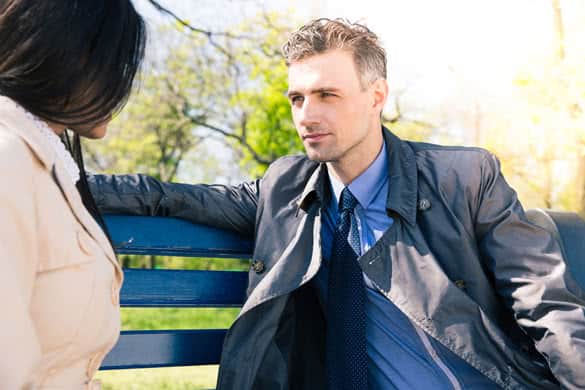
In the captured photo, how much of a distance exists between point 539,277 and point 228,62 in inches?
734

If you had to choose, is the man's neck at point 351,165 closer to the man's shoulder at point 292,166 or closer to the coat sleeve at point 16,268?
the man's shoulder at point 292,166

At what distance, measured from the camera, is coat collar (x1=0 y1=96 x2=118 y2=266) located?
1.43 meters

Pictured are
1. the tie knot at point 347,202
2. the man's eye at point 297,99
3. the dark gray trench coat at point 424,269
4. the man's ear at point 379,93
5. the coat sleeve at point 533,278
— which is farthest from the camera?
the man's ear at point 379,93

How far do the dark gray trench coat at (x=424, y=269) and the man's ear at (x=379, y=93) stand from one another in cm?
34

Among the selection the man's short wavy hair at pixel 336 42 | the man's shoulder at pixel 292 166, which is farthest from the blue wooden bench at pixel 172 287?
the man's short wavy hair at pixel 336 42

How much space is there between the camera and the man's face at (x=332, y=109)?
2875 millimetres

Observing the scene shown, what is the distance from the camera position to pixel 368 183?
2.85m

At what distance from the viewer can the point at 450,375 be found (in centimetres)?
254

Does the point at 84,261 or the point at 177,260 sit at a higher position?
the point at 84,261

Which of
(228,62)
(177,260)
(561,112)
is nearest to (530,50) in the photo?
(561,112)

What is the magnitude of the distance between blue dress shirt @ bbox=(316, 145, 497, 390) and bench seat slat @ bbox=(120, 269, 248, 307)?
320mm

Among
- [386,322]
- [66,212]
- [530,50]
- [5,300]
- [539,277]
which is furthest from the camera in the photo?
[530,50]

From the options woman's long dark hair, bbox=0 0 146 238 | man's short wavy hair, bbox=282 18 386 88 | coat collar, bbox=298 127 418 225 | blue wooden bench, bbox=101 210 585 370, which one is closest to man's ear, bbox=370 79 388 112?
man's short wavy hair, bbox=282 18 386 88

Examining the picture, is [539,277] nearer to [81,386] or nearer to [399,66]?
[81,386]
